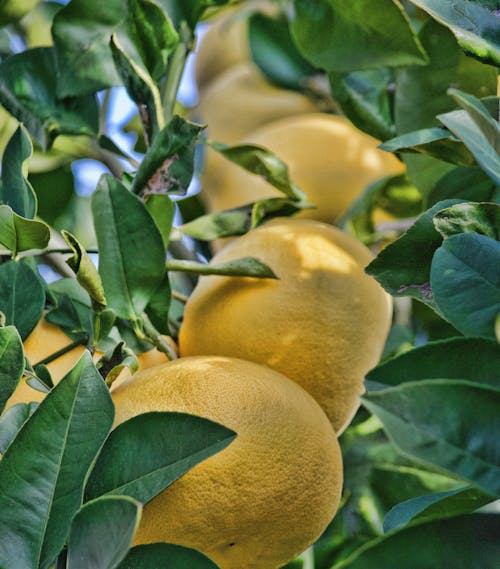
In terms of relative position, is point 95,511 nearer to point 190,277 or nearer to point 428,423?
point 428,423

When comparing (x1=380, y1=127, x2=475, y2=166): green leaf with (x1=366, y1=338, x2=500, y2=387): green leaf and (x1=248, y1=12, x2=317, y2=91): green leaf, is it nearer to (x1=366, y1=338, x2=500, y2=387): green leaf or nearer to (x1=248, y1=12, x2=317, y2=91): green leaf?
(x1=366, y1=338, x2=500, y2=387): green leaf

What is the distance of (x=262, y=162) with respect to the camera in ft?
3.24

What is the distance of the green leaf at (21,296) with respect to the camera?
0.81 meters

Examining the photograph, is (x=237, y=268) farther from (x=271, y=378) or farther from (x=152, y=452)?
(x=152, y=452)

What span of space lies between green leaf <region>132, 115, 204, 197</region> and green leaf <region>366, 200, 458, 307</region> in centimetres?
22

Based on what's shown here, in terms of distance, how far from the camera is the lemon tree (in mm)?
582

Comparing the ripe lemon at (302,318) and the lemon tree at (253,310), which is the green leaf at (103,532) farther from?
the ripe lemon at (302,318)

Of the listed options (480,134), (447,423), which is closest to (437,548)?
(447,423)

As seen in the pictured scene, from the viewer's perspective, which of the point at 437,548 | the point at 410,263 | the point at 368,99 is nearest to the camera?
the point at 437,548

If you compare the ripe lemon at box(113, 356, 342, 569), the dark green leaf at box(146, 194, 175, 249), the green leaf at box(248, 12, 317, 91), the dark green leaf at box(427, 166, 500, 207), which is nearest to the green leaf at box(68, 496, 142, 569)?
the ripe lemon at box(113, 356, 342, 569)

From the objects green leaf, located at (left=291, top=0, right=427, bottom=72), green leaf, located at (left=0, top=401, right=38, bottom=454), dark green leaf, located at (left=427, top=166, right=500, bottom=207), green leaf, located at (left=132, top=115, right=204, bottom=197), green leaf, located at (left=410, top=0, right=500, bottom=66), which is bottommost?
dark green leaf, located at (left=427, top=166, right=500, bottom=207)

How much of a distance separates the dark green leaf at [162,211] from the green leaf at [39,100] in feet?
0.62

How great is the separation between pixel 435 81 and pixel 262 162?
201 mm

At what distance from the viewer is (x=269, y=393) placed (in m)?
0.73
